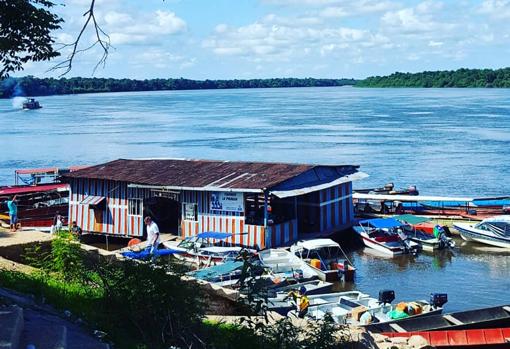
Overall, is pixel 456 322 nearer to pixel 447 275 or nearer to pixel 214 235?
pixel 447 275

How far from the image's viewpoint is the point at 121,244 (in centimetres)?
2842

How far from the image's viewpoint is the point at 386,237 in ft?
93.8

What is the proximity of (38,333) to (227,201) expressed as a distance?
17288mm

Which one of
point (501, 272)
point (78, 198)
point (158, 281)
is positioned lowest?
point (501, 272)

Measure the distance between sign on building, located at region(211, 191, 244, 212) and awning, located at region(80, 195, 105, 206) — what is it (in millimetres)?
5110

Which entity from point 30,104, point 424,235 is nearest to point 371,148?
point 424,235

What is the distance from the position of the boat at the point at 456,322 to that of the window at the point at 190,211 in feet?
36.3

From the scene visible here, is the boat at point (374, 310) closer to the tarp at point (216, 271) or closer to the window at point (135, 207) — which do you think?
the tarp at point (216, 271)

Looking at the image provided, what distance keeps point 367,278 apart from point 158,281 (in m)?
16.0

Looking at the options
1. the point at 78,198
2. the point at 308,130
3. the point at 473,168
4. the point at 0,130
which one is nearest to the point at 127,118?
the point at 0,130

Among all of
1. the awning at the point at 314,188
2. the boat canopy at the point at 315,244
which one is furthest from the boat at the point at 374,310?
the awning at the point at 314,188

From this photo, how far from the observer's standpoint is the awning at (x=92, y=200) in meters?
28.3

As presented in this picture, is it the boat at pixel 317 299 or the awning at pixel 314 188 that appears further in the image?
the awning at pixel 314 188

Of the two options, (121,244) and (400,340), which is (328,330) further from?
(121,244)
